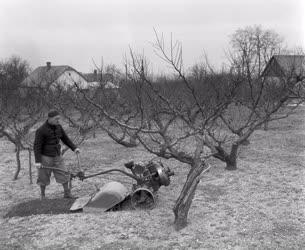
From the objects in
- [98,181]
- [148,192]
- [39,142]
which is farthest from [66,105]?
[148,192]

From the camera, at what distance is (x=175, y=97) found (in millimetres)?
15672

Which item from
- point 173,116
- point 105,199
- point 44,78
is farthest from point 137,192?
point 44,78

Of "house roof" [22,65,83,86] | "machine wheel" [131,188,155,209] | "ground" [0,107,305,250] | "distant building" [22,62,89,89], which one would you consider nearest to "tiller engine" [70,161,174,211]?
"machine wheel" [131,188,155,209]

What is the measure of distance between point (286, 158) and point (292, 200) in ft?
12.7

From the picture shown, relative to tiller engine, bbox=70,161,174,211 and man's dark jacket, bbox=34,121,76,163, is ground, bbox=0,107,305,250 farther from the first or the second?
man's dark jacket, bbox=34,121,76,163

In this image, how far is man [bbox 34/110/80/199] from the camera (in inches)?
248

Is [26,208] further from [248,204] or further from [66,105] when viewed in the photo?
[66,105]

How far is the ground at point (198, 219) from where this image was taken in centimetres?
452

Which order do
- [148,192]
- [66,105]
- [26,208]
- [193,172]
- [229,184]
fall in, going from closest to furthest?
[193,172], [148,192], [26,208], [229,184], [66,105]

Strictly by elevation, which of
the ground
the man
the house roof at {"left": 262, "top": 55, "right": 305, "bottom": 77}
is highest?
the house roof at {"left": 262, "top": 55, "right": 305, "bottom": 77}

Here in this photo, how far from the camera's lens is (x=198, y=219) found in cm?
523

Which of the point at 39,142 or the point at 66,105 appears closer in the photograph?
the point at 39,142

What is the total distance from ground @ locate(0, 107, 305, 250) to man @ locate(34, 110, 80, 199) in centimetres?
63

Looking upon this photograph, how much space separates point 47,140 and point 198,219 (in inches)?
113
